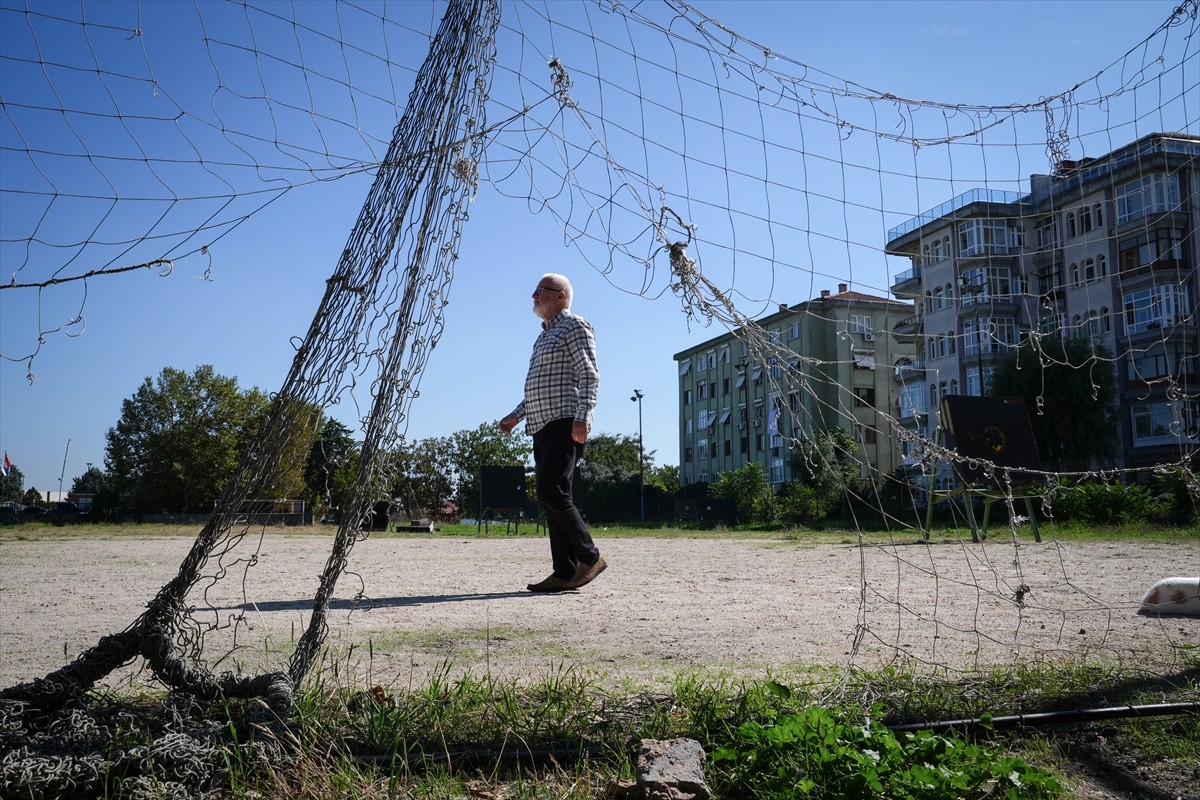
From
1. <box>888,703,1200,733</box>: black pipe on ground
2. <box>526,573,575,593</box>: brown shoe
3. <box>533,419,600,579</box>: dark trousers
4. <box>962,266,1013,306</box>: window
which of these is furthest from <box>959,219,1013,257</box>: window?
<box>526,573,575,593</box>: brown shoe

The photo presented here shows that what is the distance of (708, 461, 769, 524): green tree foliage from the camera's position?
101ft

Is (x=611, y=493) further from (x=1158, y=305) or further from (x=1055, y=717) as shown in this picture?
(x=1055, y=717)

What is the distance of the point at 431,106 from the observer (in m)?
2.94

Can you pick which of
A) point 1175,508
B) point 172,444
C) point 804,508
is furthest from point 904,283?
point 172,444

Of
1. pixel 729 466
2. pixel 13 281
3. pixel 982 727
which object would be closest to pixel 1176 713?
pixel 982 727

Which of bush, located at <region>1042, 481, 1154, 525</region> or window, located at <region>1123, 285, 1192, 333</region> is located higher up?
window, located at <region>1123, 285, 1192, 333</region>

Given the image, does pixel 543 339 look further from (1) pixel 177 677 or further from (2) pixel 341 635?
(1) pixel 177 677

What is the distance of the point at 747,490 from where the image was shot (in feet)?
129

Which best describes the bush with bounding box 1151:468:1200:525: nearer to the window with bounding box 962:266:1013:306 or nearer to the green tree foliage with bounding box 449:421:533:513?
the window with bounding box 962:266:1013:306

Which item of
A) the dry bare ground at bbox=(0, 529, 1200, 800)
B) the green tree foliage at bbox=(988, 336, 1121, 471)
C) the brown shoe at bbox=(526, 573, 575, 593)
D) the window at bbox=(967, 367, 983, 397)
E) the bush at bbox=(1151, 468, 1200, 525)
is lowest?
the dry bare ground at bbox=(0, 529, 1200, 800)

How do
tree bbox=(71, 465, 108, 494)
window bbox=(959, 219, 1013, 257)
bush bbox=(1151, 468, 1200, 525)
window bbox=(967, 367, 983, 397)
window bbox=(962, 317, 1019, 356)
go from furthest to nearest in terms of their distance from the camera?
1. tree bbox=(71, 465, 108, 494)
2. window bbox=(967, 367, 983, 397)
3. bush bbox=(1151, 468, 1200, 525)
4. window bbox=(959, 219, 1013, 257)
5. window bbox=(962, 317, 1019, 356)

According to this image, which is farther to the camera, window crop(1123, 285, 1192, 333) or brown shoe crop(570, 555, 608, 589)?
brown shoe crop(570, 555, 608, 589)

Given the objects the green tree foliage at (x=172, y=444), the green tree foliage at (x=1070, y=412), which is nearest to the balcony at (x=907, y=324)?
the green tree foliage at (x=1070, y=412)

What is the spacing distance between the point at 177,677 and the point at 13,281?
129 centimetres
